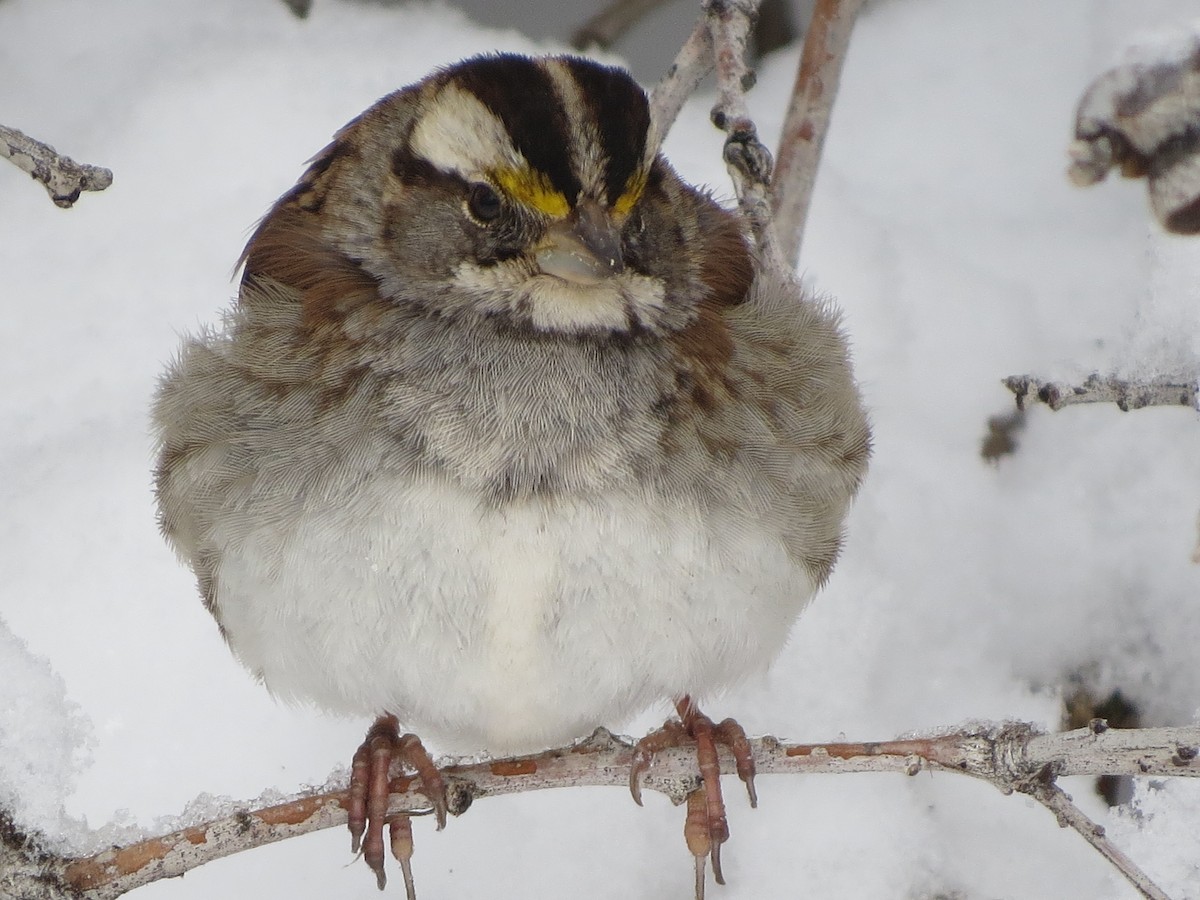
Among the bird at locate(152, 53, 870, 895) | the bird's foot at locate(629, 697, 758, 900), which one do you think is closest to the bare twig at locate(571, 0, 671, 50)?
the bird at locate(152, 53, 870, 895)

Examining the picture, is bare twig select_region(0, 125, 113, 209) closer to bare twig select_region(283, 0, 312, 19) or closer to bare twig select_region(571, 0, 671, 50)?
bare twig select_region(283, 0, 312, 19)

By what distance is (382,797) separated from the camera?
3248 millimetres

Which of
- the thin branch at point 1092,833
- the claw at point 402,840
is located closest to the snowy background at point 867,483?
the claw at point 402,840

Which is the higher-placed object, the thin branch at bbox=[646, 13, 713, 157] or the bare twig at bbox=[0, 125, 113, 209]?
the thin branch at bbox=[646, 13, 713, 157]

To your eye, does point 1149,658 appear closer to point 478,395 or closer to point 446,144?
point 478,395

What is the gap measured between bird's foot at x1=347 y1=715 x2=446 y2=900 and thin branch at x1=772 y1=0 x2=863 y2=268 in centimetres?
164

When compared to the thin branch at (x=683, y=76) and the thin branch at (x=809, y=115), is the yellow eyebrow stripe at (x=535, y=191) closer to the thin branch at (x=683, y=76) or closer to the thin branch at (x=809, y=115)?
the thin branch at (x=683, y=76)

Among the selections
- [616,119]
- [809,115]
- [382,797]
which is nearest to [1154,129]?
[809,115]

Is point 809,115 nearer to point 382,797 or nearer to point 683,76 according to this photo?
point 683,76

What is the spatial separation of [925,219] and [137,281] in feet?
7.45

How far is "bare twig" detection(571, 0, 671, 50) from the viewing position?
4.91 meters

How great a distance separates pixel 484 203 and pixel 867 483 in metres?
1.72

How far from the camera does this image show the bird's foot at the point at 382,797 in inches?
124

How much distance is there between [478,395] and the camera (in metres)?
2.95
